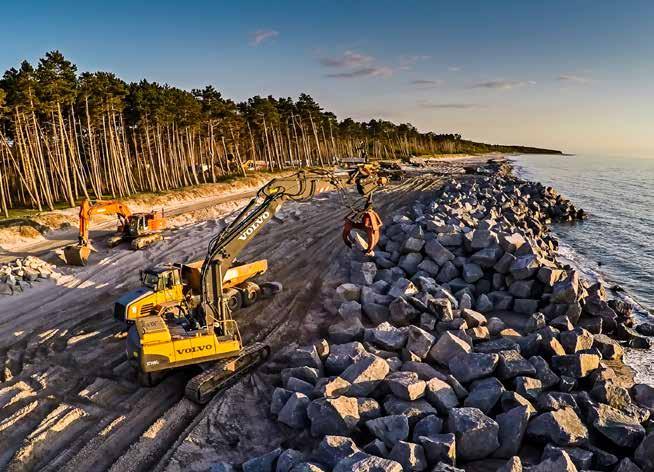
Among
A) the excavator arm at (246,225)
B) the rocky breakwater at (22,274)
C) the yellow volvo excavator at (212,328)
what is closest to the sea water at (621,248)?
the excavator arm at (246,225)

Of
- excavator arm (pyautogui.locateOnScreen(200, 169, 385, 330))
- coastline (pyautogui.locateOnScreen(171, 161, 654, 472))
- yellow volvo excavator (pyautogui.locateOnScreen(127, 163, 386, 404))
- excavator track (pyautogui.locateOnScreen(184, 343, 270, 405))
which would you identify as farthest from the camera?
excavator arm (pyautogui.locateOnScreen(200, 169, 385, 330))

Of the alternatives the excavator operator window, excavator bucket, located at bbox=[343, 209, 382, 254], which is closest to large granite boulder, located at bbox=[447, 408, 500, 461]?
excavator bucket, located at bbox=[343, 209, 382, 254]

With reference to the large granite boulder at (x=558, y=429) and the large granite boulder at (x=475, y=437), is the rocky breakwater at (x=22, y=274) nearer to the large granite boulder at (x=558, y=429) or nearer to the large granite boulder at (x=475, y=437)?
the large granite boulder at (x=475, y=437)

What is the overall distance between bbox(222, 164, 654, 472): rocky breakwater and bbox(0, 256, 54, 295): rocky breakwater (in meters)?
13.6

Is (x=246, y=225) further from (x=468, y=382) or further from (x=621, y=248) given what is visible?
(x=621, y=248)

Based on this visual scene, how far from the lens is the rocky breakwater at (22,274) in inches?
782

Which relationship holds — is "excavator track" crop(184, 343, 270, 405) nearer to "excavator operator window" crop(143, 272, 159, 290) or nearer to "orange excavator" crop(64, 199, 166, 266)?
"excavator operator window" crop(143, 272, 159, 290)

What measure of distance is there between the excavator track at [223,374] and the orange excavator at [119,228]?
14435mm

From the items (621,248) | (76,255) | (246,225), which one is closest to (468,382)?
(246,225)

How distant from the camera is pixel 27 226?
3088 centimetres

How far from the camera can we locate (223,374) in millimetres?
12031

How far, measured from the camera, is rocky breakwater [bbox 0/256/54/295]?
19.9 m

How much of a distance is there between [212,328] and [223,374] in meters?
1.19

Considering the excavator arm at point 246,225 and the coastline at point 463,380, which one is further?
the excavator arm at point 246,225
